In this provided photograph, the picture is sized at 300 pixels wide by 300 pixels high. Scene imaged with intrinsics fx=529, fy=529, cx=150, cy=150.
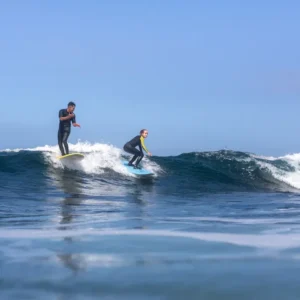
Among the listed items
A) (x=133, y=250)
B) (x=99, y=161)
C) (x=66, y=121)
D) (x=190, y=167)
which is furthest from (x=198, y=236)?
(x=190, y=167)

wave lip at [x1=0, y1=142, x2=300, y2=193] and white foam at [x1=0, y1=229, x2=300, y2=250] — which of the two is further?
wave lip at [x1=0, y1=142, x2=300, y2=193]

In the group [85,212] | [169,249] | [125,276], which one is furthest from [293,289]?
[85,212]

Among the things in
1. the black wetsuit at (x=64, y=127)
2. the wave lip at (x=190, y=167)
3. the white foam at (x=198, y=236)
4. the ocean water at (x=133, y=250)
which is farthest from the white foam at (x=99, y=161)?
the white foam at (x=198, y=236)

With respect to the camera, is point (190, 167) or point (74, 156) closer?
point (74, 156)

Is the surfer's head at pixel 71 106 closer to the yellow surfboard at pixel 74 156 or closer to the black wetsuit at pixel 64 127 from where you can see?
the black wetsuit at pixel 64 127

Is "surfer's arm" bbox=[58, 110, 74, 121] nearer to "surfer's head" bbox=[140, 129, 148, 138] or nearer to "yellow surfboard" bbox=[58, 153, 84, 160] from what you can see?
"yellow surfboard" bbox=[58, 153, 84, 160]

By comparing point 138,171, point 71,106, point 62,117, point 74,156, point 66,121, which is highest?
point 71,106

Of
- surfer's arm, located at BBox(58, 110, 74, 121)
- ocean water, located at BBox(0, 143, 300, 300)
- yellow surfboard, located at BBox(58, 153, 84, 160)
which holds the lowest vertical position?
ocean water, located at BBox(0, 143, 300, 300)

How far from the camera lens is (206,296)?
314cm

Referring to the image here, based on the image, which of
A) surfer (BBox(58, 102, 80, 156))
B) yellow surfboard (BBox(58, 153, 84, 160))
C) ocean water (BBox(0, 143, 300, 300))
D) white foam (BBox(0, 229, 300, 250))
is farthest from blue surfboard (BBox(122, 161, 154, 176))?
white foam (BBox(0, 229, 300, 250))

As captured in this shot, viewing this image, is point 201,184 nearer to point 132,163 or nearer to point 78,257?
point 132,163

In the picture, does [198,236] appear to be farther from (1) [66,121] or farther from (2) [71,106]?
(1) [66,121]

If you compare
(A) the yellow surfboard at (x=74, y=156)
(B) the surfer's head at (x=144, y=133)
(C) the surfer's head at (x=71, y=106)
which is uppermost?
(C) the surfer's head at (x=71, y=106)

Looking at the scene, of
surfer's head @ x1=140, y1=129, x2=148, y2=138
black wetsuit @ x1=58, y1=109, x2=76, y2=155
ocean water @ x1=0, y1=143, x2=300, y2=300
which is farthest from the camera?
surfer's head @ x1=140, y1=129, x2=148, y2=138
